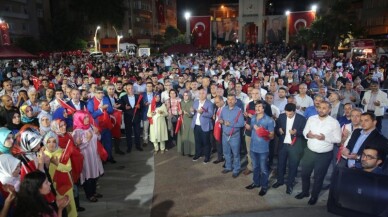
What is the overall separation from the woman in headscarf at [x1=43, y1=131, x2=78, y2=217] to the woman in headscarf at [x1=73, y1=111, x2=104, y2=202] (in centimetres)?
84

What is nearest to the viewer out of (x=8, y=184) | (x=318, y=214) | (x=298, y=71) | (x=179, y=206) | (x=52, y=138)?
(x=8, y=184)

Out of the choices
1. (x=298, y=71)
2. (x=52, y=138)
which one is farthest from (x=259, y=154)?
(x=298, y=71)

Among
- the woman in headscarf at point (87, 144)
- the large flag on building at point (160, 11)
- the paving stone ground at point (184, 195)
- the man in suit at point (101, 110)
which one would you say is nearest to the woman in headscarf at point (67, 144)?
the woman in headscarf at point (87, 144)

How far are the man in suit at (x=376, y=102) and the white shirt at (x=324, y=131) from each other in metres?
3.91

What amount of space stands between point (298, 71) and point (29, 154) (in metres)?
13.7

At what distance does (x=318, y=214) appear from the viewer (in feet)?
17.2

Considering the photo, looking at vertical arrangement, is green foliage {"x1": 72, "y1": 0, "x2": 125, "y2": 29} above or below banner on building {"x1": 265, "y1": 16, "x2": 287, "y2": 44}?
above

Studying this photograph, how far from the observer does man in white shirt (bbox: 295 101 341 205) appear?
5.12 m

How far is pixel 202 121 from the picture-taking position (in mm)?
7539

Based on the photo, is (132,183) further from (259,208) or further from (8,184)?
(8,184)

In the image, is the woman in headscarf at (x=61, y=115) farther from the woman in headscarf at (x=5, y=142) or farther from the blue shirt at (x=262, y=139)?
the blue shirt at (x=262, y=139)

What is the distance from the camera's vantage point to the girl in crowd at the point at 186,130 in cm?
804

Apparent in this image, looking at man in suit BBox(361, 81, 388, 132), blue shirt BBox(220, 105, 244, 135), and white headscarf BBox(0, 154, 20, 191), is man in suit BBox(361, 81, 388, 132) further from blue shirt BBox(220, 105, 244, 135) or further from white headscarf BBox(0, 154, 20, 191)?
white headscarf BBox(0, 154, 20, 191)

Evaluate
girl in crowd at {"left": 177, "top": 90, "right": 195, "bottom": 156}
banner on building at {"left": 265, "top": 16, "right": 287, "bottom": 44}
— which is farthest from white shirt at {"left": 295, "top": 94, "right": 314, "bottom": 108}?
banner on building at {"left": 265, "top": 16, "right": 287, "bottom": 44}
